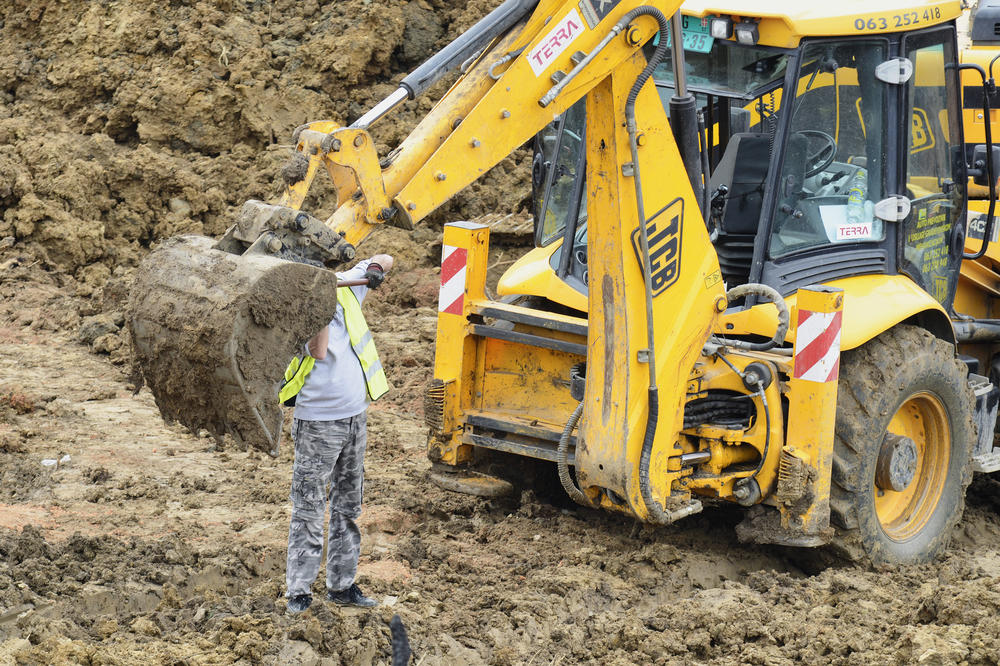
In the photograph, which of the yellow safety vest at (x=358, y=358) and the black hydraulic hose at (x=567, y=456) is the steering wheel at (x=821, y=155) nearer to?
the black hydraulic hose at (x=567, y=456)

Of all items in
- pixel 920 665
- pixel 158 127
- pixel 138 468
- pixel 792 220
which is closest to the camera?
pixel 920 665

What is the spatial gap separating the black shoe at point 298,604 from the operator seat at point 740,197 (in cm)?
256

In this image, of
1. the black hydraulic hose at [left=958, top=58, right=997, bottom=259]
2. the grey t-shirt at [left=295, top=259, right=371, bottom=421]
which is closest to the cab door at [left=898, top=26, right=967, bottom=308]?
the black hydraulic hose at [left=958, top=58, right=997, bottom=259]

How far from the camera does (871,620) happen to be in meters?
5.00

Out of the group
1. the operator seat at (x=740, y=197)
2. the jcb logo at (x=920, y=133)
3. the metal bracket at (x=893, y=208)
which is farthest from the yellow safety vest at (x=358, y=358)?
the jcb logo at (x=920, y=133)

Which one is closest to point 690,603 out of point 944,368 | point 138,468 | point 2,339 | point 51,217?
point 944,368

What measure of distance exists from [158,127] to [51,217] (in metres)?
1.42

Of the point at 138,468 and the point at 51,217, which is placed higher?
the point at 51,217

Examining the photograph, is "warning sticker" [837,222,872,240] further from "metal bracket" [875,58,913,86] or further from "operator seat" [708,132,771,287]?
"metal bracket" [875,58,913,86]

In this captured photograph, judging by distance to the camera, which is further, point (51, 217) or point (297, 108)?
point (297, 108)

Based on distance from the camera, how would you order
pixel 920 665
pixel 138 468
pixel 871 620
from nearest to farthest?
pixel 920 665, pixel 871 620, pixel 138 468

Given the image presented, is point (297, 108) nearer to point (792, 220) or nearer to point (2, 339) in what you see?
point (2, 339)

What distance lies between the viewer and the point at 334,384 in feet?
15.4

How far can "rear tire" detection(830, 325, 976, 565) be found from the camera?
541cm
